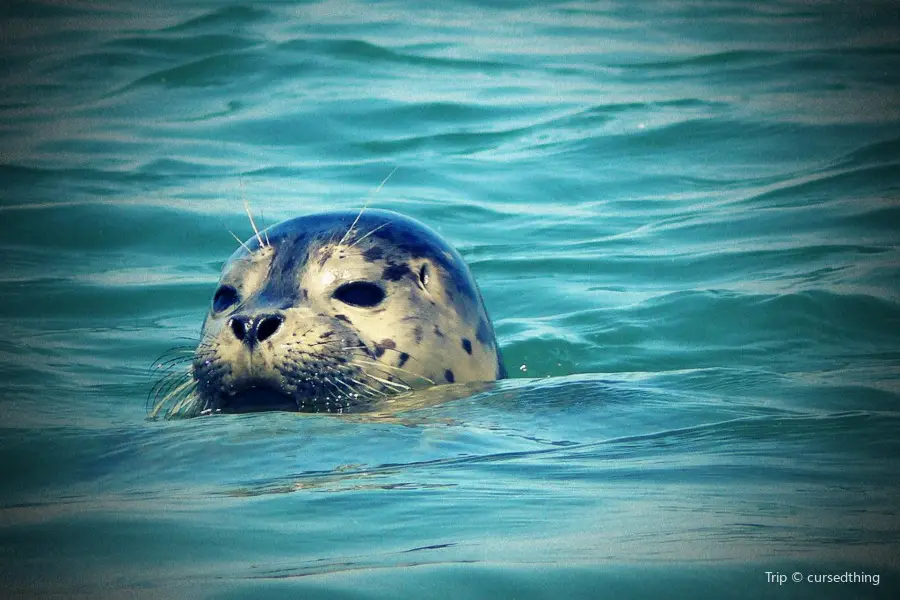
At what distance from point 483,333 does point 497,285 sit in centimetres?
297

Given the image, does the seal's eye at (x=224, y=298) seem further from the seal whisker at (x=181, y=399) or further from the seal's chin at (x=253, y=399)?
the seal's chin at (x=253, y=399)

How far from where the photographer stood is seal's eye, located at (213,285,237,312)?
511 cm

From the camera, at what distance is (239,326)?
15.2ft

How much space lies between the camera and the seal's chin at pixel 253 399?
4652 mm

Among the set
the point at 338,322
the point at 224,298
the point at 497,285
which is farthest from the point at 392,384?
the point at 497,285

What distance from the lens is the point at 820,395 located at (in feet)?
17.4

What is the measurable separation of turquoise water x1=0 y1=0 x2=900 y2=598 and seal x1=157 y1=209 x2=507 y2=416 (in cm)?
28

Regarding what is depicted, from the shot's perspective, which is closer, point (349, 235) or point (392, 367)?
point (392, 367)

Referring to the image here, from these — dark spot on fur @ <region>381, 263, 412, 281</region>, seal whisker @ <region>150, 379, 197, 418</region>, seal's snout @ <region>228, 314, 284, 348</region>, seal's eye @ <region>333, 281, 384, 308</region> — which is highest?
dark spot on fur @ <region>381, 263, 412, 281</region>

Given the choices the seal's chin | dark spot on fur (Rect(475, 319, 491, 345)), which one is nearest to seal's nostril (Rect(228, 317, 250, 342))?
the seal's chin

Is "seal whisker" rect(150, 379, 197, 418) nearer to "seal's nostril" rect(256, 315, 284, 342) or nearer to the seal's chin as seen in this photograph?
the seal's chin

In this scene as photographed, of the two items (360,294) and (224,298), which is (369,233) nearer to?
(360,294)

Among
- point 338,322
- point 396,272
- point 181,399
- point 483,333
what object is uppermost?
point 396,272

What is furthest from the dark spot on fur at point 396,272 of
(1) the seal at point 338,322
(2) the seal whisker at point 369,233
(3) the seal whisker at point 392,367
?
(3) the seal whisker at point 392,367
